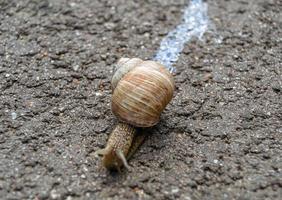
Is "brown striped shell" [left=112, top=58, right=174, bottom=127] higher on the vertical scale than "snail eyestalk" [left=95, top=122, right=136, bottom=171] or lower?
higher

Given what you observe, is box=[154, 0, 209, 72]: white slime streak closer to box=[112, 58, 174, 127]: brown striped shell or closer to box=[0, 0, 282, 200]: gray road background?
box=[0, 0, 282, 200]: gray road background

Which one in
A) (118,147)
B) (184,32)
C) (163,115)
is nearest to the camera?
(118,147)

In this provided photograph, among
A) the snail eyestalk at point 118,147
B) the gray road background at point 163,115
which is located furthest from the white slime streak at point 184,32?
the snail eyestalk at point 118,147

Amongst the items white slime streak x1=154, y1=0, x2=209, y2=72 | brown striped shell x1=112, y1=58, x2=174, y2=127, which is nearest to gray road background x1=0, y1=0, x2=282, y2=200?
white slime streak x1=154, y1=0, x2=209, y2=72

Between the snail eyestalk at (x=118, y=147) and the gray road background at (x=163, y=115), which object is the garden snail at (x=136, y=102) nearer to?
the snail eyestalk at (x=118, y=147)

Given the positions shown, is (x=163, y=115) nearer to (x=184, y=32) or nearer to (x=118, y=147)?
(x=118, y=147)

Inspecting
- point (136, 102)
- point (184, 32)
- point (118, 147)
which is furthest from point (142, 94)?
point (184, 32)
